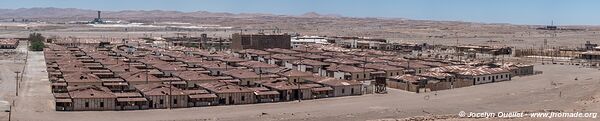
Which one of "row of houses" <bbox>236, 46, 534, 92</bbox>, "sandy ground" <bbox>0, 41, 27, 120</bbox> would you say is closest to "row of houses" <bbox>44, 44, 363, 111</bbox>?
"sandy ground" <bbox>0, 41, 27, 120</bbox>

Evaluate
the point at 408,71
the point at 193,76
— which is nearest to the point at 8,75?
the point at 193,76

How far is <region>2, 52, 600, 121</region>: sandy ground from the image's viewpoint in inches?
1119

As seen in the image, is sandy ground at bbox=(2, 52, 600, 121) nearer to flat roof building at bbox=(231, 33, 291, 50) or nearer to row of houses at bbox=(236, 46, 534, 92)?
row of houses at bbox=(236, 46, 534, 92)

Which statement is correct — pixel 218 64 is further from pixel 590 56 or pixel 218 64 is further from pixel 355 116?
pixel 590 56

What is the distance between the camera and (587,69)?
180ft

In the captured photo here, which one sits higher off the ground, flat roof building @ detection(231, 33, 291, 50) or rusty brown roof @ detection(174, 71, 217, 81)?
flat roof building @ detection(231, 33, 291, 50)

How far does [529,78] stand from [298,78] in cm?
1631

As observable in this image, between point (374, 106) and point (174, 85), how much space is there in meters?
10.4

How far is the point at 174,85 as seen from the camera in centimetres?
3616

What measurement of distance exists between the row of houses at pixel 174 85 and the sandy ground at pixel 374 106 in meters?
0.77

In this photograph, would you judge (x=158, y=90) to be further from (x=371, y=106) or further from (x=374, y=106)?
(x=374, y=106)

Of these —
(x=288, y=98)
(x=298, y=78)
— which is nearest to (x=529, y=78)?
(x=298, y=78)

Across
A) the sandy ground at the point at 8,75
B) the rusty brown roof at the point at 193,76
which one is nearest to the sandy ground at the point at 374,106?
the sandy ground at the point at 8,75

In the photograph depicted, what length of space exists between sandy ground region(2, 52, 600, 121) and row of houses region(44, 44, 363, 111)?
77cm
